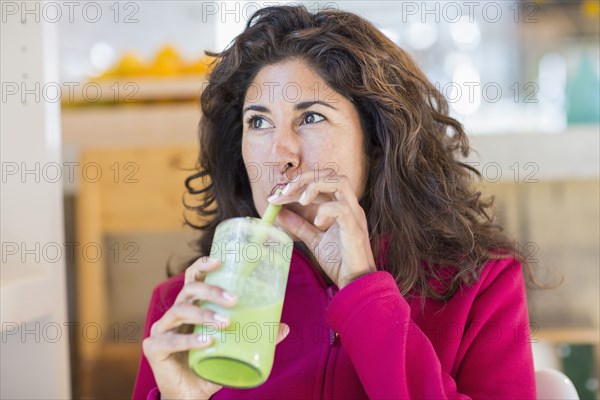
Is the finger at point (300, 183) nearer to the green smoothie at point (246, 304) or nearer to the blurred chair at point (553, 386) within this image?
the green smoothie at point (246, 304)

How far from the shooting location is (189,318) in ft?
2.57

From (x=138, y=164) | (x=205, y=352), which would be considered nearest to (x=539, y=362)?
(x=205, y=352)

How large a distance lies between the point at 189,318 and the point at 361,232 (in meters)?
0.26

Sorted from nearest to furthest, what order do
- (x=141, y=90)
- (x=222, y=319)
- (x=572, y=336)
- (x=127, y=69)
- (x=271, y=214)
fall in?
1. (x=222, y=319)
2. (x=271, y=214)
3. (x=572, y=336)
4. (x=141, y=90)
5. (x=127, y=69)

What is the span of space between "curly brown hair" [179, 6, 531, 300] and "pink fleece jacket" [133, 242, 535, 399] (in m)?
0.05

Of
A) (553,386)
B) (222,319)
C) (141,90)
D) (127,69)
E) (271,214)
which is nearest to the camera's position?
(222,319)

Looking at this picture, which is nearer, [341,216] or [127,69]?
[341,216]

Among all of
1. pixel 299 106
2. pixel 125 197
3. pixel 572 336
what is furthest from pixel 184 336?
pixel 572 336

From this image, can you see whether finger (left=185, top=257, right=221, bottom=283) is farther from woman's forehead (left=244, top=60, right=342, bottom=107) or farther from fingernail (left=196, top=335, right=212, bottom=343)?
woman's forehead (left=244, top=60, right=342, bottom=107)

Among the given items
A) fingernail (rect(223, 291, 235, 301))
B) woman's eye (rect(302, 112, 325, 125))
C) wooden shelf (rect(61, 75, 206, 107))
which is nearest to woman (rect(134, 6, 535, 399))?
woman's eye (rect(302, 112, 325, 125))

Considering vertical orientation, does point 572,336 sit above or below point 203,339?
below

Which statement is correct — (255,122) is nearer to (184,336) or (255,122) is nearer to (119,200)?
(184,336)

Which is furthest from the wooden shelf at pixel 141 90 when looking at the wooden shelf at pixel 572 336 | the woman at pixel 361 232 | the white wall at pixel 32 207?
the wooden shelf at pixel 572 336

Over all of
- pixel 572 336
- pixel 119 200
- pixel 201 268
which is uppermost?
pixel 119 200
